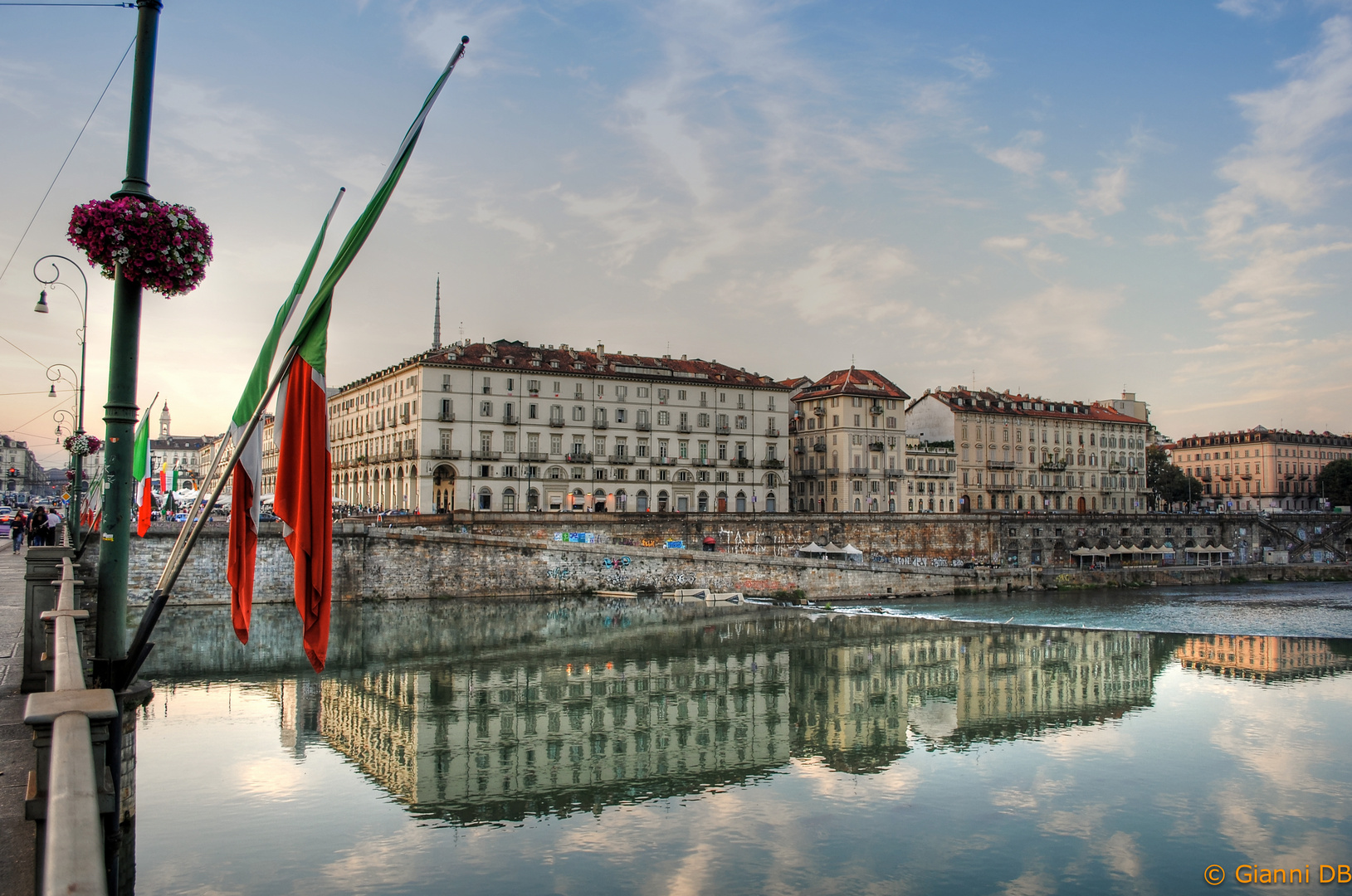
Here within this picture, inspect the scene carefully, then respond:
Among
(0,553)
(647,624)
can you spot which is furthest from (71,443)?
(647,624)

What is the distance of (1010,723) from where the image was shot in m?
24.6

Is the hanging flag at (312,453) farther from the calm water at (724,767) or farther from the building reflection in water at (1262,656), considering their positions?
the building reflection in water at (1262,656)

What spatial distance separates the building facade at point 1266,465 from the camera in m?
115

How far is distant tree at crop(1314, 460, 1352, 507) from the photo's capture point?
10456 centimetres

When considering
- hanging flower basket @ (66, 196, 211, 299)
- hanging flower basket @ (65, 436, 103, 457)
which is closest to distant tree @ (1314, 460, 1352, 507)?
hanging flower basket @ (65, 436, 103, 457)

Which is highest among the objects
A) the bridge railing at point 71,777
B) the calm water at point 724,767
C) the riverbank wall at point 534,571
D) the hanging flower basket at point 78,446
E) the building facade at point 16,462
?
the building facade at point 16,462

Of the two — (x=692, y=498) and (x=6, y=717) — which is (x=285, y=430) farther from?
(x=692, y=498)

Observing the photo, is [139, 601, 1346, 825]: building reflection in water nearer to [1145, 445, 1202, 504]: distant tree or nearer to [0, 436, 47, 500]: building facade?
[1145, 445, 1202, 504]: distant tree

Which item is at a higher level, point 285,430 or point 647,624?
point 285,430

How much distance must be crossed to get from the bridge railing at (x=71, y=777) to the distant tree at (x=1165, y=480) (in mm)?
113000

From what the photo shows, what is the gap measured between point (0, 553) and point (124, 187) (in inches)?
1346

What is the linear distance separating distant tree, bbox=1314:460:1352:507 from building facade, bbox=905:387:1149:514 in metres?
31.5

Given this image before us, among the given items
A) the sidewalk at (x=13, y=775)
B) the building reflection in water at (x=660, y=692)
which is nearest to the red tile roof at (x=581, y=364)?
the building reflection in water at (x=660, y=692)

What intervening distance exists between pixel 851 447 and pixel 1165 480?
52196 mm
